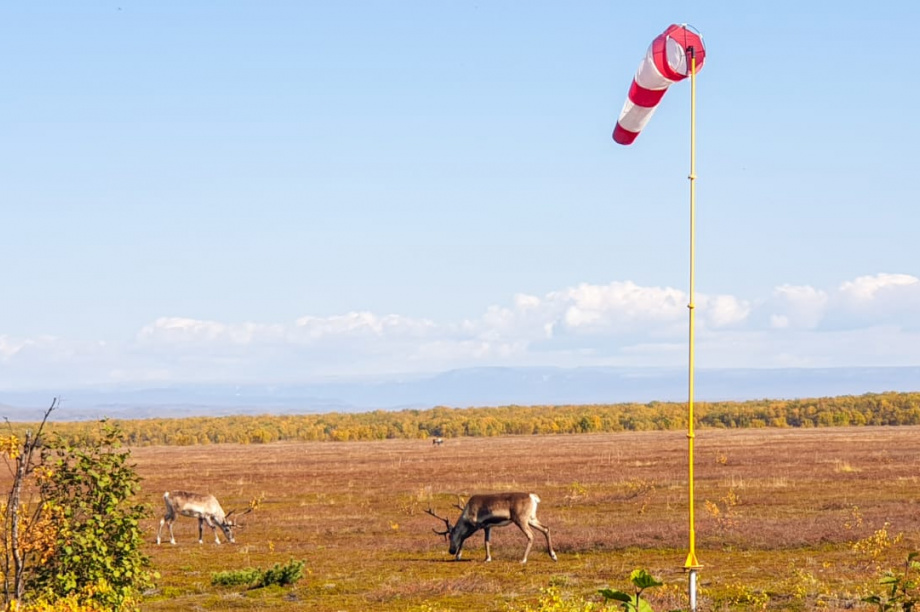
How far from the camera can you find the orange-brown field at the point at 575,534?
2039 centimetres

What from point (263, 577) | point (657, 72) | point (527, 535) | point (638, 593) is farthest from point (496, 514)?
point (638, 593)

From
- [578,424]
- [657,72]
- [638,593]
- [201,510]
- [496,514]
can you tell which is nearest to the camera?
[638,593]

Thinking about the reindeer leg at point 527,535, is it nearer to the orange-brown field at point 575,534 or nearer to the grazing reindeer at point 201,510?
the orange-brown field at point 575,534

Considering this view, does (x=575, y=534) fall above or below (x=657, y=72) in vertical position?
below

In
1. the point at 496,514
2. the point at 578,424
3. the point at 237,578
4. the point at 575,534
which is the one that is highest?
the point at 578,424

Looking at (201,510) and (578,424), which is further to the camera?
(578,424)

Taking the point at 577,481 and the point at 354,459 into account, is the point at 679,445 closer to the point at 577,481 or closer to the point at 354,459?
the point at 354,459

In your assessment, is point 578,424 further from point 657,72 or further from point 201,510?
point 657,72

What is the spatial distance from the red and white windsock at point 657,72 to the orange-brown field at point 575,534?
652 centimetres

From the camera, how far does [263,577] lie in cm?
2227

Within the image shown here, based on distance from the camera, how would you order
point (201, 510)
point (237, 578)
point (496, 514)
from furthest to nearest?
1. point (201, 510)
2. point (496, 514)
3. point (237, 578)

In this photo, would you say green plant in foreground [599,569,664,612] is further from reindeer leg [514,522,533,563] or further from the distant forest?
the distant forest

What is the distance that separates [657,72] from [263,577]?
14.2 metres

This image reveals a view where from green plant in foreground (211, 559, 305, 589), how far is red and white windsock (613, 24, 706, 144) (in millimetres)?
13056
